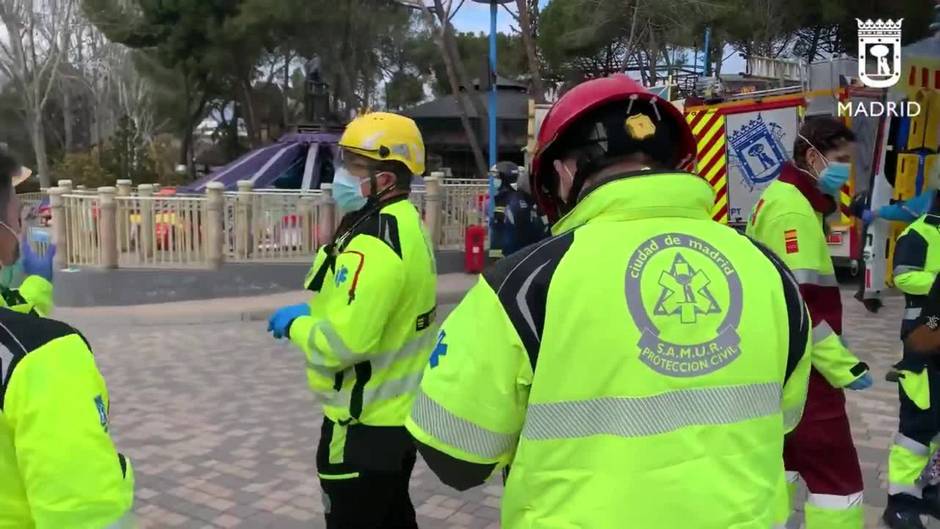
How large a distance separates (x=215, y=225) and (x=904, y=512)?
9366 mm

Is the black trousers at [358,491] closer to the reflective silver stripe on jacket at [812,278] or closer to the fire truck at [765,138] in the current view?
the reflective silver stripe on jacket at [812,278]

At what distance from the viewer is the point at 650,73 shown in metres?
24.2

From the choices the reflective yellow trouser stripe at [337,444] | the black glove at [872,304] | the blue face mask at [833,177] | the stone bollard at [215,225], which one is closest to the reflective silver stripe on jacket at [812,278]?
the blue face mask at [833,177]

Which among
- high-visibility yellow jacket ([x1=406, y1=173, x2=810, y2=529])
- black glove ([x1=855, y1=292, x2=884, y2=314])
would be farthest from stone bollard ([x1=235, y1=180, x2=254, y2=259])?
high-visibility yellow jacket ([x1=406, y1=173, x2=810, y2=529])

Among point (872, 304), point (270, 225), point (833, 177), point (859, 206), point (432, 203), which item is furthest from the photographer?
point (432, 203)

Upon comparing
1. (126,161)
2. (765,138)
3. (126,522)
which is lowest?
(126,522)

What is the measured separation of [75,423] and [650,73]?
Result: 2397cm

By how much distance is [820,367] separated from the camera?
3209mm

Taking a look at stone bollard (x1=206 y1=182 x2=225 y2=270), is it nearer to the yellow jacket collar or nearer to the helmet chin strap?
the helmet chin strap

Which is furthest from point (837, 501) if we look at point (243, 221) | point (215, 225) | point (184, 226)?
point (184, 226)

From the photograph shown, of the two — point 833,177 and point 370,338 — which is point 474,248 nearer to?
point 833,177

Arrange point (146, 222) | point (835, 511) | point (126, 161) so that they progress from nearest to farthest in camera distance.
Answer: point (835, 511) < point (146, 222) < point (126, 161)

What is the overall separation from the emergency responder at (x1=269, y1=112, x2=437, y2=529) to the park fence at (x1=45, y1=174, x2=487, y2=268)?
822 cm

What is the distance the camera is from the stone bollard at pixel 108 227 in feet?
37.0
